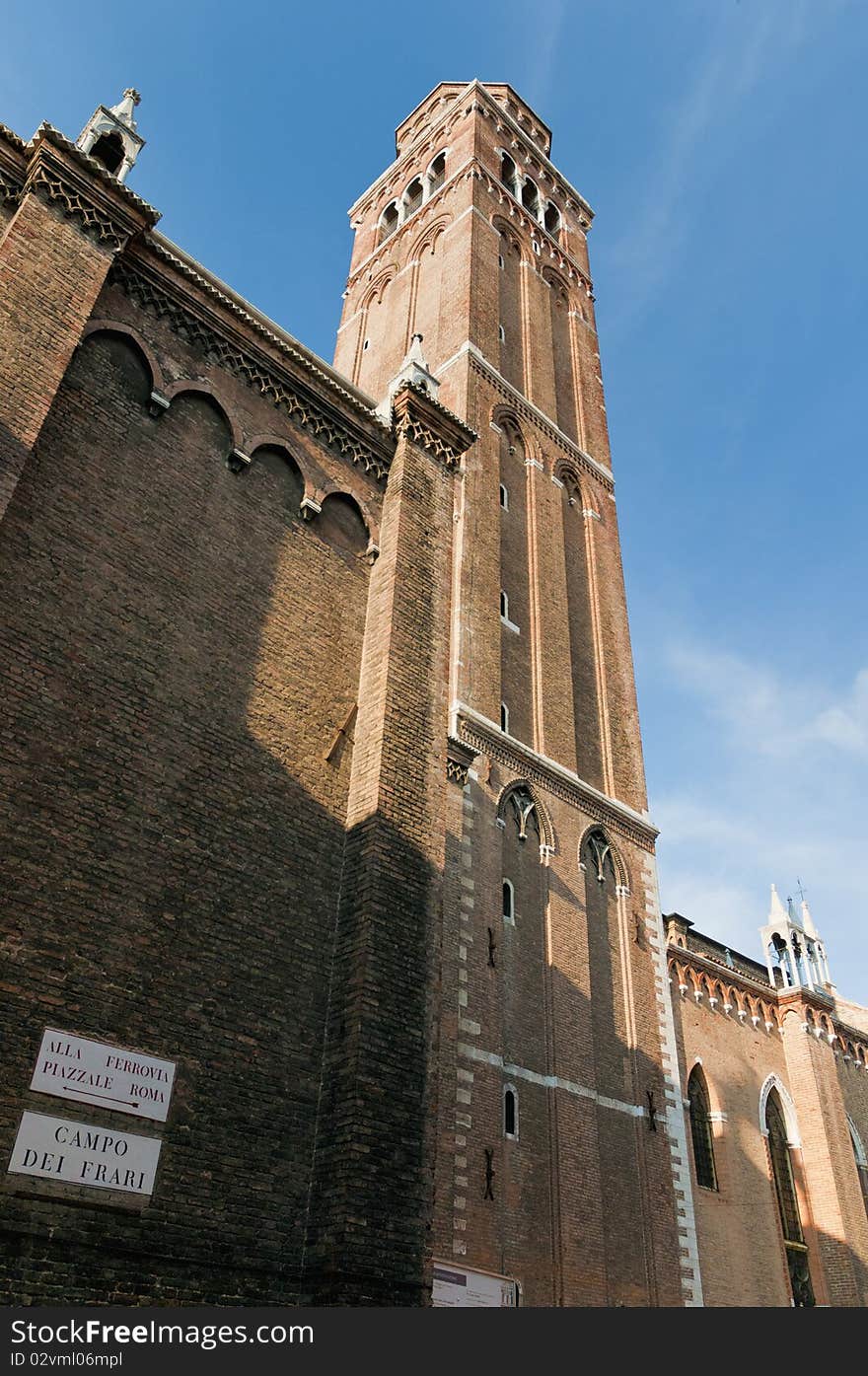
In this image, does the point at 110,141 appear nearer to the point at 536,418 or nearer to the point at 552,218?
the point at 536,418

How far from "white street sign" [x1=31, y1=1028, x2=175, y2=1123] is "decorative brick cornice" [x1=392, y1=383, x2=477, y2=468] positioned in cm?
829

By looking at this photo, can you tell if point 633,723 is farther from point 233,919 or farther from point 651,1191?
point 233,919

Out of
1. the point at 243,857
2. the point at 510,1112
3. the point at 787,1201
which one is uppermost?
the point at 787,1201

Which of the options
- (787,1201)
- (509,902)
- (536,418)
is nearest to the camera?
Result: (509,902)

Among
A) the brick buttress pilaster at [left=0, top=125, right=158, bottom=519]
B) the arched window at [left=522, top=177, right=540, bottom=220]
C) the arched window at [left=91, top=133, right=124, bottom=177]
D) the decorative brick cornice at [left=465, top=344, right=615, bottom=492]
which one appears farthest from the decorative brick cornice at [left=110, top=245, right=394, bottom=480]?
the arched window at [left=522, top=177, right=540, bottom=220]

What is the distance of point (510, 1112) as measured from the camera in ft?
62.3

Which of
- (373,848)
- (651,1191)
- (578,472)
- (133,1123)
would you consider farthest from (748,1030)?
(133,1123)

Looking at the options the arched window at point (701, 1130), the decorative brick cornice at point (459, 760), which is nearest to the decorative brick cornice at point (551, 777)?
the decorative brick cornice at point (459, 760)

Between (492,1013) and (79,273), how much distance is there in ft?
47.1

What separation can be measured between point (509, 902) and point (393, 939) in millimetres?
11878

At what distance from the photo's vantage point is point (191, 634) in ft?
33.1

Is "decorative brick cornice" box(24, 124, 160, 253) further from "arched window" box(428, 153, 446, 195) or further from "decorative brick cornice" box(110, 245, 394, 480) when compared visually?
"arched window" box(428, 153, 446, 195)

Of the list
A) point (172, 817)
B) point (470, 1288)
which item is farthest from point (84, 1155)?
point (470, 1288)

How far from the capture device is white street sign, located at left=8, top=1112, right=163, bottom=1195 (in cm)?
725
